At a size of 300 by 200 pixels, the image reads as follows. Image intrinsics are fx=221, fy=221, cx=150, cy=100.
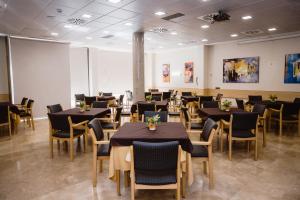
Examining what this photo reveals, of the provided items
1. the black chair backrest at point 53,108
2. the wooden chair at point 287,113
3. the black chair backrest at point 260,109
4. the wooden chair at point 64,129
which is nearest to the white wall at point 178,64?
the wooden chair at point 287,113

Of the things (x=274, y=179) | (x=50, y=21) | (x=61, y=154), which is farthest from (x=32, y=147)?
(x=274, y=179)

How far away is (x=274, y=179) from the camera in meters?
3.38

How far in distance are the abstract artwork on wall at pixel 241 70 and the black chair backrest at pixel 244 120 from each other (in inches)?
258

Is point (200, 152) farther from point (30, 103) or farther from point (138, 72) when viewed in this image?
point (30, 103)

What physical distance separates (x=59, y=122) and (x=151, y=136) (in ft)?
7.11

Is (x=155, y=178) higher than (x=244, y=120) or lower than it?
lower

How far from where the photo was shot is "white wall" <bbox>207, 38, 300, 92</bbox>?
889cm

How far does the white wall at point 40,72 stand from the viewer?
8.57m

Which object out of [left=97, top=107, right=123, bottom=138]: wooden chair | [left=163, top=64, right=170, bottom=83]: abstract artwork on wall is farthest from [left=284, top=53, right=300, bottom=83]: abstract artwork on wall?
[left=97, top=107, right=123, bottom=138]: wooden chair

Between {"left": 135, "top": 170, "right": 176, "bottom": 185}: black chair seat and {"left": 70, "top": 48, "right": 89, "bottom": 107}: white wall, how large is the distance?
32.4 ft

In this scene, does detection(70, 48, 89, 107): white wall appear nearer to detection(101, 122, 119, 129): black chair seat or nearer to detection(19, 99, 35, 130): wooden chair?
detection(19, 99, 35, 130): wooden chair

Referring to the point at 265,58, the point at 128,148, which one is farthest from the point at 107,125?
the point at 265,58

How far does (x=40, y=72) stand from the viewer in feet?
29.9

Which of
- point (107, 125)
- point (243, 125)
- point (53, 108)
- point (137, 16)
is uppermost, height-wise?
point (137, 16)
